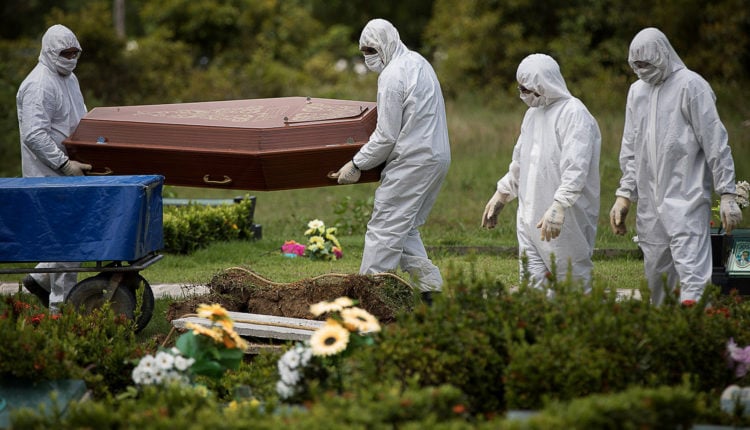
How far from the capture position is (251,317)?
629 cm

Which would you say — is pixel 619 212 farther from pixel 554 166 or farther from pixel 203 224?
pixel 203 224

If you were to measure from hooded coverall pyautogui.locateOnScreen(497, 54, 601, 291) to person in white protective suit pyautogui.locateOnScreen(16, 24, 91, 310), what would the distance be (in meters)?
3.26

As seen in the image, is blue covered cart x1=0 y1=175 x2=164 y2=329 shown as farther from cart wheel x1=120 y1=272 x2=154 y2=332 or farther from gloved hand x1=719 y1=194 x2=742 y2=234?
gloved hand x1=719 y1=194 x2=742 y2=234

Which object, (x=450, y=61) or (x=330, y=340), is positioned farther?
(x=450, y=61)

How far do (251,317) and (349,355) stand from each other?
1.69 m

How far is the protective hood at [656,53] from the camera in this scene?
604cm

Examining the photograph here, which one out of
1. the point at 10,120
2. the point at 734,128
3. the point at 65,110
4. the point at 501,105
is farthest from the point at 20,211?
the point at 501,105

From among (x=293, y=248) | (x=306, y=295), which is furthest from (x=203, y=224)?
(x=306, y=295)

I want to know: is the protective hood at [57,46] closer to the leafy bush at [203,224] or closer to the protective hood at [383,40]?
the protective hood at [383,40]

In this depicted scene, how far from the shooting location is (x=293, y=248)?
9727mm

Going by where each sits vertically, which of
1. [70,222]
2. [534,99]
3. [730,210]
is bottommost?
[70,222]

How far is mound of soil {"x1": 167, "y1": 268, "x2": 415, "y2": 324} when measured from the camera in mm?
6527

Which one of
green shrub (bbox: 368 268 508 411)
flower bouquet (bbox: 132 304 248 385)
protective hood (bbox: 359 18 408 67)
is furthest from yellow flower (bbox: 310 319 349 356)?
protective hood (bbox: 359 18 408 67)

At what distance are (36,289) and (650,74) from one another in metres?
4.74
